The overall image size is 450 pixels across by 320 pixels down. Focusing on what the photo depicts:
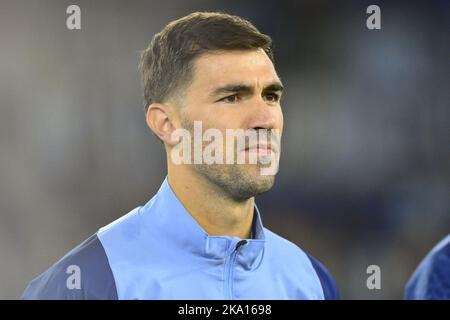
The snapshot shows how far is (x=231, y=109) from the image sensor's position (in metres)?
1.32

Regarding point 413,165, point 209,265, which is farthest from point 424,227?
point 209,265

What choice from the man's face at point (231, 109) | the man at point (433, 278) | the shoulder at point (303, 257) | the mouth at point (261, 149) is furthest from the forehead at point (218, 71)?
the man at point (433, 278)

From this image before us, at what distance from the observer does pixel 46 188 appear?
4.84 feet

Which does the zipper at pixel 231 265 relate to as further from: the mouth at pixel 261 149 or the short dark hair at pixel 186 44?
the short dark hair at pixel 186 44

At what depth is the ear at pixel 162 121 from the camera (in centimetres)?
135

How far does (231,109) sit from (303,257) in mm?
410

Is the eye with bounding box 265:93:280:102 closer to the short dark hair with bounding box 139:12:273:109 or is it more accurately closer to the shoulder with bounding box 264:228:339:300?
the short dark hair with bounding box 139:12:273:109

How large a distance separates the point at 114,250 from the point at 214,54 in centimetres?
47

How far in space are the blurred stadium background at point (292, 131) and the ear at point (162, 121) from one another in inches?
3.2

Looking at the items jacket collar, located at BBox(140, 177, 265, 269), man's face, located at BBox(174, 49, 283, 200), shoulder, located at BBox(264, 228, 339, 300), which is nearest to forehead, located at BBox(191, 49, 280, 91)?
man's face, located at BBox(174, 49, 283, 200)

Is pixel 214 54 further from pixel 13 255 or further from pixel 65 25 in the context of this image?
pixel 13 255

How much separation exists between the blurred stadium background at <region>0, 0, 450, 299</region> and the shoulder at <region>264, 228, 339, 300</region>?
0.03 meters

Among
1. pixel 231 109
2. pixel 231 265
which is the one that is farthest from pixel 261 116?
pixel 231 265

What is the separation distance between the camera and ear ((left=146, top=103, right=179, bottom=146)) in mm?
1352
